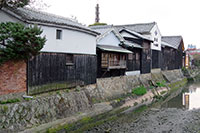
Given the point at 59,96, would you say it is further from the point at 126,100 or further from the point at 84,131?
the point at 126,100

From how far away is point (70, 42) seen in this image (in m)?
14.1

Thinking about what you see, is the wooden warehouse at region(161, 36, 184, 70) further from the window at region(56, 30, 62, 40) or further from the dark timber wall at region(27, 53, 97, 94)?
the window at region(56, 30, 62, 40)

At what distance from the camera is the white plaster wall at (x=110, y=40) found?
61.4 feet

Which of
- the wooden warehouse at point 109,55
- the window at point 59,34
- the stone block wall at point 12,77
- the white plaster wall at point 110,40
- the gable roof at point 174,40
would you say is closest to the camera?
the stone block wall at point 12,77

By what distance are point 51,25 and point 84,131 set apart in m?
6.95

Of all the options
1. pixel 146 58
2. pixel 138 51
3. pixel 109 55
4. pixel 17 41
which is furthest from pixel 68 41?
pixel 146 58

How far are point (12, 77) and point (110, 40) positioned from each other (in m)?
11.4

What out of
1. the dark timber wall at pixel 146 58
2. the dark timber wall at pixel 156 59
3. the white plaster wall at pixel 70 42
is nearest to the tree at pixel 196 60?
the dark timber wall at pixel 156 59

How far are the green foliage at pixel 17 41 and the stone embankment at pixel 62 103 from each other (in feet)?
8.33

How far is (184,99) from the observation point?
23.8 meters

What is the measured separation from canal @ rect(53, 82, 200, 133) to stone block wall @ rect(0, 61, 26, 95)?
352cm

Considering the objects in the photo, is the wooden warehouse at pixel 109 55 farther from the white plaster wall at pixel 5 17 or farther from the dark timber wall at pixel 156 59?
the dark timber wall at pixel 156 59

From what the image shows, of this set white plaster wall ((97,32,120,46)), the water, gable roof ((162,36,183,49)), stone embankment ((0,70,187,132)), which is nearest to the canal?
the water

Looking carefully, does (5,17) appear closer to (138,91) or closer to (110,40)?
(110,40)
